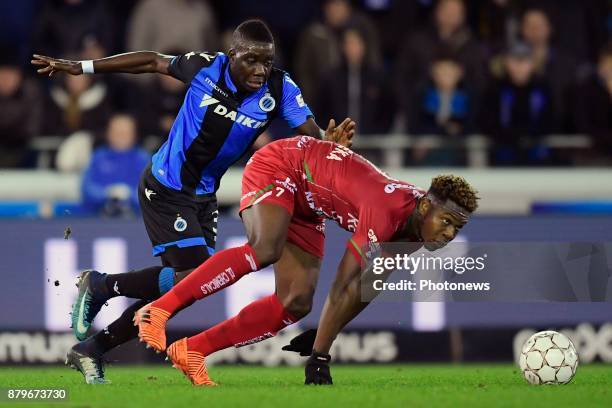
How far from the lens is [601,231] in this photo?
11469 millimetres

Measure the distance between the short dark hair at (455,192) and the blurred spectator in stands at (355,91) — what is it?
229 inches

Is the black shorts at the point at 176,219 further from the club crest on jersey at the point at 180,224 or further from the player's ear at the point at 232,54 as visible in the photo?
the player's ear at the point at 232,54

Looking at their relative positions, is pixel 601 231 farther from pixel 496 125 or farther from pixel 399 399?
pixel 399 399

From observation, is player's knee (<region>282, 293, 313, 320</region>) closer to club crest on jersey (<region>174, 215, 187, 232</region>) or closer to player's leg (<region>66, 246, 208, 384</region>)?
player's leg (<region>66, 246, 208, 384</region>)

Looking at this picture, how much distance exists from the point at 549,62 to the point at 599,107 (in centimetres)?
97

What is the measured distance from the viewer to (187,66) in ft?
29.4

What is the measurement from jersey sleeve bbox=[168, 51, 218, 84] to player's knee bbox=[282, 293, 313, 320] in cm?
161

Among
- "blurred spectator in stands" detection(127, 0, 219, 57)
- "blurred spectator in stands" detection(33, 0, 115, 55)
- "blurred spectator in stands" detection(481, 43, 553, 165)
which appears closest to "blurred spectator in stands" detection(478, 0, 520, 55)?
"blurred spectator in stands" detection(481, 43, 553, 165)

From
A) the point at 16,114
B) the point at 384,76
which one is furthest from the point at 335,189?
the point at 16,114

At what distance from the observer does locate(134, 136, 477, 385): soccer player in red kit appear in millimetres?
8023

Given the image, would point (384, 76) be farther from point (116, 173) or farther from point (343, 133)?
point (343, 133)

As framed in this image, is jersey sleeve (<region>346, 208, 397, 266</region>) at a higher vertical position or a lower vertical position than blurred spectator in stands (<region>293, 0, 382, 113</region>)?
lower

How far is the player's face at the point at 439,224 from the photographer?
800 cm

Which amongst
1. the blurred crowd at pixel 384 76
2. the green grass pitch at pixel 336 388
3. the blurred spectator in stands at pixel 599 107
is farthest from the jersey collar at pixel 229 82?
the blurred spectator in stands at pixel 599 107
